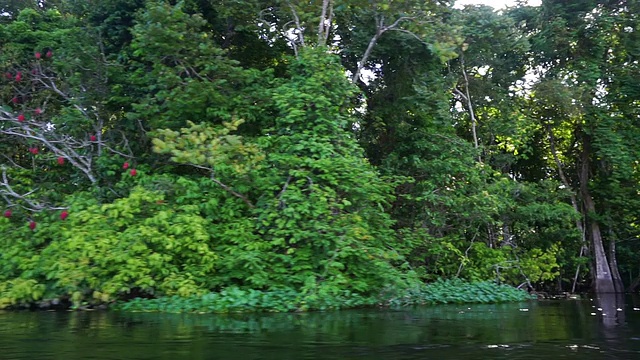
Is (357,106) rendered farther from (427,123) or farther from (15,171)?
(15,171)

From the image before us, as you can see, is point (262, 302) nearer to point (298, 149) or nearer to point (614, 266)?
point (298, 149)

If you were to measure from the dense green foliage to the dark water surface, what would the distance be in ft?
3.95

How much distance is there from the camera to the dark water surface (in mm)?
4965

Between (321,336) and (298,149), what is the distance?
15.9 ft

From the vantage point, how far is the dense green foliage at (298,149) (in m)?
9.38

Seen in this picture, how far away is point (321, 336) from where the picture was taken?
607cm

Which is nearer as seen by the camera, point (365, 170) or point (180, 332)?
point (180, 332)

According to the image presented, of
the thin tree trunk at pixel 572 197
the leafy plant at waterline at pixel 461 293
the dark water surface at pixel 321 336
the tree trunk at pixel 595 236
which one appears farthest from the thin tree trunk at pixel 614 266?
the dark water surface at pixel 321 336

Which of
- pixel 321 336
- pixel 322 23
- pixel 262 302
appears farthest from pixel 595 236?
pixel 321 336

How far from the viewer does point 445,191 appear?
13.4 metres

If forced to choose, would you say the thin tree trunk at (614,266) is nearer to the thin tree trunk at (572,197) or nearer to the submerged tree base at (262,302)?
the thin tree trunk at (572,197)

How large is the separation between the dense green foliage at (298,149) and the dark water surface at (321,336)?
121 centimetres

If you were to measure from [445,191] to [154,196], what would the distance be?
23.7 feet

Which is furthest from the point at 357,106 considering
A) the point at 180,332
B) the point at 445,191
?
the point at 180,332
